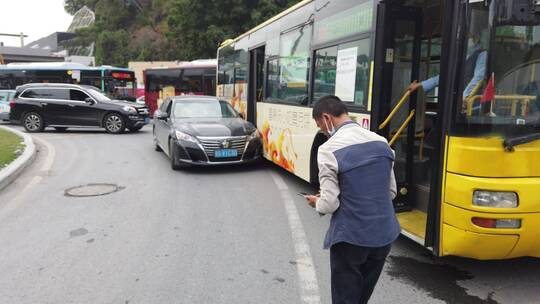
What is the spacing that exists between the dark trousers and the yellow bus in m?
1.34

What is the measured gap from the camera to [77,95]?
1752cm

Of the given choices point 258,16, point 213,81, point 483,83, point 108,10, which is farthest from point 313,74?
point 108,10

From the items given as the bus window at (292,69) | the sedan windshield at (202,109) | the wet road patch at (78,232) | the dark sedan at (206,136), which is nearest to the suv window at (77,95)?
the dark sedan at (206,136)

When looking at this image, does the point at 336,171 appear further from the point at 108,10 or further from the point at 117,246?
the point at 108,10

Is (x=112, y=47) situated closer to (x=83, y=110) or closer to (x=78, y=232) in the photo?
(x=83, y=110)

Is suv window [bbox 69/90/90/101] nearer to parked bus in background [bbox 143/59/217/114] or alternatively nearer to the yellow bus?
parked bus in background [bbox 143/59/217/114]

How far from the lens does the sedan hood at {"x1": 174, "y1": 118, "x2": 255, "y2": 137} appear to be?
9411 mm

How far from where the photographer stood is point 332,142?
8.48 feet

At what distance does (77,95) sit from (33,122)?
7.36 feet

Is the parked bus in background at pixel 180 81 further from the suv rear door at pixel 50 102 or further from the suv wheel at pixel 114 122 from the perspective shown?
the suv rear door at pixel 50 102

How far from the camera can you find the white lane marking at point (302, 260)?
3.94 meters

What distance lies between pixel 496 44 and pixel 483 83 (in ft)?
1.02

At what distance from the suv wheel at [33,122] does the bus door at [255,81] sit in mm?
10606

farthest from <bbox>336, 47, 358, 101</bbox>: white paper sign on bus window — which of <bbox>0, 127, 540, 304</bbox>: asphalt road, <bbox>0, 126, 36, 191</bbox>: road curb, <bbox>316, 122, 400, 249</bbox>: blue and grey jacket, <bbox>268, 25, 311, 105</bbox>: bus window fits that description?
<bbox>0, 126, 36, 191</bbox>: road curb
